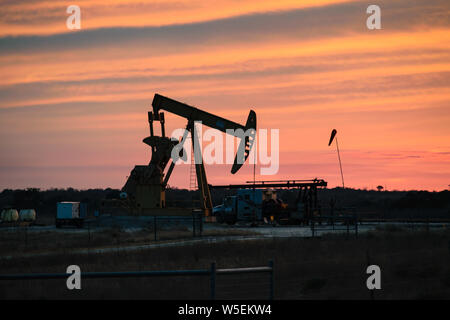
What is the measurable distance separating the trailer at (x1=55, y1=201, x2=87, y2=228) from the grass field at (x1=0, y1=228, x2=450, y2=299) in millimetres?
30548

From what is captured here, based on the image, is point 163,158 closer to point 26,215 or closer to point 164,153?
point 164,153

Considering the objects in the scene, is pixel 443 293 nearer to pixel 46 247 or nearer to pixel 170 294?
pixel 170 294

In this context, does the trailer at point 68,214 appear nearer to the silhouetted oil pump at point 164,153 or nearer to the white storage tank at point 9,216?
the silhouetted oil pump at point 164,153

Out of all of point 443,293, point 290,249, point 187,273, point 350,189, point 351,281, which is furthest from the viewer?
point 350,189

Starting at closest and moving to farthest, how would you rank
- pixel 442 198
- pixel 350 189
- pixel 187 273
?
pixel 187 273 < pixel 442 198 < pixel 350 189

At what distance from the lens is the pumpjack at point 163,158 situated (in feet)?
199

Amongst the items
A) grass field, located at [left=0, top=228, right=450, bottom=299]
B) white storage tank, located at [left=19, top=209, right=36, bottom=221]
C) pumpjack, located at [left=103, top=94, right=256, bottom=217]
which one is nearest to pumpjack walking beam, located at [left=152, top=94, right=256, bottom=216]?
pumpjack, located at [left=103, top=94, right=256, bottom=217]

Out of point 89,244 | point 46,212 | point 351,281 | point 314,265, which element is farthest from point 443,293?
point 46,212

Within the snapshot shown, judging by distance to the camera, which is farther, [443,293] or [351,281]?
[351,281]

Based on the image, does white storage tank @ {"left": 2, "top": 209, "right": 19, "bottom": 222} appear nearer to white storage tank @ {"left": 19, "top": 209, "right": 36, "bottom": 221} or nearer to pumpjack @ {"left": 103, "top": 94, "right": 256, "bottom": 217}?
white storage tank @ {"left": 19, "top": 209, "right": 36, "bottom": 221}

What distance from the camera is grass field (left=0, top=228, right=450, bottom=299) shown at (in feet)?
59.1

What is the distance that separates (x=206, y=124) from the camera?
202 ft
